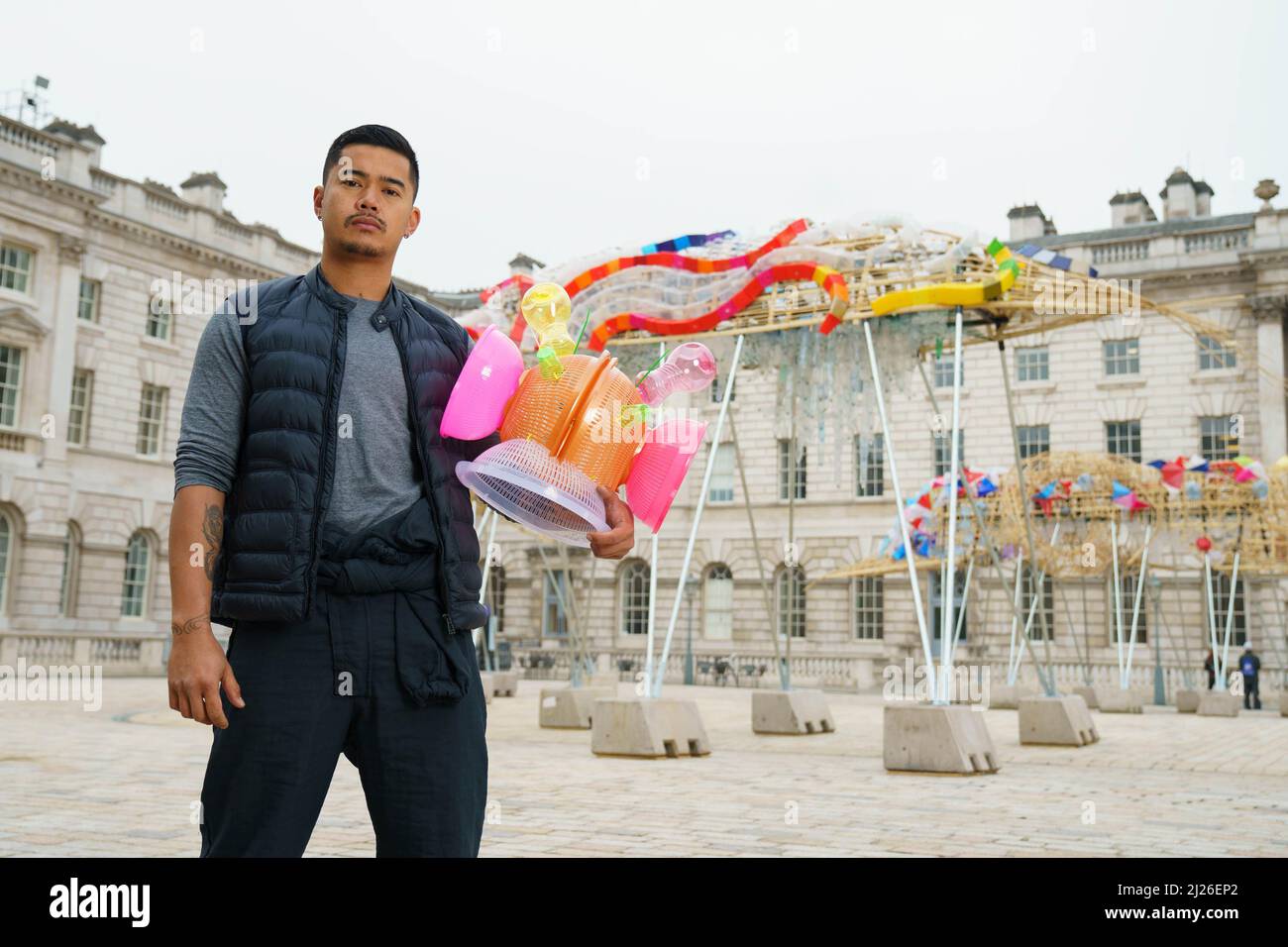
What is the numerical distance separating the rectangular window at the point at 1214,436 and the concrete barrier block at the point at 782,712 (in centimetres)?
2583

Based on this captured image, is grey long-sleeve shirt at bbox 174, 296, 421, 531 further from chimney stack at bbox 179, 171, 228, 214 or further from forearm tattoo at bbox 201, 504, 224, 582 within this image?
chimney stack at bbox 179, 171, 228, 214

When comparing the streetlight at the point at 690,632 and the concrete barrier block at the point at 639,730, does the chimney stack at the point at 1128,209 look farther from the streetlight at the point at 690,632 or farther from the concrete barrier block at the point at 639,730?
the concrete barrier block at the point at 639,730

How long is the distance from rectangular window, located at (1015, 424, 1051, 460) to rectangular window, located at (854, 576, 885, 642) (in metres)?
6.61

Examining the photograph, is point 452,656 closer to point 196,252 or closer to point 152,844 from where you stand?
point 152,844

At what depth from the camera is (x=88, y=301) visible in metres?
36.1

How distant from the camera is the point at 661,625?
43.3 meters

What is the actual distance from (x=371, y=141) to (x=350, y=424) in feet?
2.52

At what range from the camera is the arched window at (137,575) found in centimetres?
3659

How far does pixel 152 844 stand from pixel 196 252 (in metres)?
34.7

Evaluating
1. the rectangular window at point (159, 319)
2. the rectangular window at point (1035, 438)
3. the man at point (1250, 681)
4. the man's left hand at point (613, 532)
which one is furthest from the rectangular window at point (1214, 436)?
the man's left hand at point (613, 532)

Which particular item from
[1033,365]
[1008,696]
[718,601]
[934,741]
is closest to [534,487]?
[934,741]

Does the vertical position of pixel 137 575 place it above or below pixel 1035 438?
below

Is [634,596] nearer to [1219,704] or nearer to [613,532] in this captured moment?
[1219,704]
